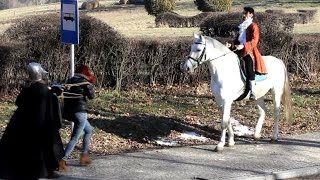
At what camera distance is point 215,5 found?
181 ft

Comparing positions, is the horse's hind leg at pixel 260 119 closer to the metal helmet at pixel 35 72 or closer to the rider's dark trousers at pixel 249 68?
the rider's dark trousers at pixel 249 68

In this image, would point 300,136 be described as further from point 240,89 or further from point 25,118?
point 25,118

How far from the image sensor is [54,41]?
16047mm

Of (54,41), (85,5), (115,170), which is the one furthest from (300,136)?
(85,5)

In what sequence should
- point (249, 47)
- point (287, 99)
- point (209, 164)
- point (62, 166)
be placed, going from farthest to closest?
point (287, 99) < point (249, 47) < point (209, 164) < point (62, 166)

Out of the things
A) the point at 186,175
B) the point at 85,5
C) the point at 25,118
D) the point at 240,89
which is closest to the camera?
the point at 25,118

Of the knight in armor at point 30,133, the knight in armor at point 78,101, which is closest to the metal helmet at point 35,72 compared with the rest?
the knight in armor at point 30,133

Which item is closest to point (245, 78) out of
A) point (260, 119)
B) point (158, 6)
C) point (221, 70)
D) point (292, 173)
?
point (221, 70)

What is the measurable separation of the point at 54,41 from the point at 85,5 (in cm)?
6967

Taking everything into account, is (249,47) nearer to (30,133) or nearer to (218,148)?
(218,148)

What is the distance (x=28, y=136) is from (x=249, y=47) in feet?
17.3

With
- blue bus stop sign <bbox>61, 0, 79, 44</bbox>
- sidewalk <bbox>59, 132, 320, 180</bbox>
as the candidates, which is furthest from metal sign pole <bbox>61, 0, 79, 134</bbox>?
sidewalk <bbox>59, 132, 320, 180</bbox>

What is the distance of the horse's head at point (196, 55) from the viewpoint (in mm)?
11828

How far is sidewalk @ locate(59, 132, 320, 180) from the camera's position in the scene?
10086mm
